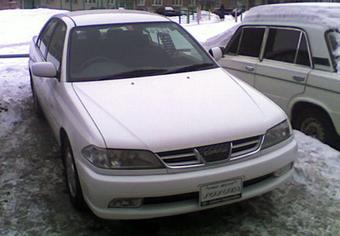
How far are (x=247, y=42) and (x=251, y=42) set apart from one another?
8 cm

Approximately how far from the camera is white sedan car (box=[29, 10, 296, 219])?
3.15 m

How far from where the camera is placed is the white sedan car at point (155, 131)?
10.3ft

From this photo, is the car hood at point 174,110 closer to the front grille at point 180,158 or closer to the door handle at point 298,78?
the front grille at point 180,158

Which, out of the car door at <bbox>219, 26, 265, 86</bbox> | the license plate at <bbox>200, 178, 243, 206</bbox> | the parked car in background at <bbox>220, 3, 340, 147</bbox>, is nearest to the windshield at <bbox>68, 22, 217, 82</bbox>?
the parked car in background at <bbox>220, 3, 340, 147</bbox>

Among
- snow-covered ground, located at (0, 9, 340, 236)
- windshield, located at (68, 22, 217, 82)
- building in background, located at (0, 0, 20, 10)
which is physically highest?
windshield, located at (68, 22, 217, 82)

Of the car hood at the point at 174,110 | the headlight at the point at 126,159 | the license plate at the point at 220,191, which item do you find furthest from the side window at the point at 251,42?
the headlight at the point at 126,159

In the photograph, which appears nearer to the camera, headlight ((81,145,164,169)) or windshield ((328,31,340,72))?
headlight ((81,145,164,169))

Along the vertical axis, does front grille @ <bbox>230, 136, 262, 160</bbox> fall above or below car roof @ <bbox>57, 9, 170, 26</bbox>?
below

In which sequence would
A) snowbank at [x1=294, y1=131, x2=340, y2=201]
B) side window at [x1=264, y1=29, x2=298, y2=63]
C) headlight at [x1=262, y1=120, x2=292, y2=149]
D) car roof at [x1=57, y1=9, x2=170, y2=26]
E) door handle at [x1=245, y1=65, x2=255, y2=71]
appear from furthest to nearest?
door handle at [x1=245, y1=65, x2=255, y2=71] → side window at [x1=264, y1=29, x2=298, y2=63] → car roof at [x1=57, y1=9, x2=170, y2=26] → snowbank at [x1=294, y1=131, x2=340, y2=201] → headlight at [x1=262, y1=120, x2=292, y2=149]

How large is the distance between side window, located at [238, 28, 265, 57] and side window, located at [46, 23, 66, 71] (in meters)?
2.41

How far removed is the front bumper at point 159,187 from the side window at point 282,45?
237 centimetres

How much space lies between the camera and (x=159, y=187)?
10.2ft

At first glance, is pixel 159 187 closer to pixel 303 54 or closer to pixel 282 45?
pixel 303 54

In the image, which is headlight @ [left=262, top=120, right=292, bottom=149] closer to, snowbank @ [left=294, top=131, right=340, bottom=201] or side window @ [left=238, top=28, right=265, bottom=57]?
snowbank @ [left=294, top=131, right=340, bottom=201]
